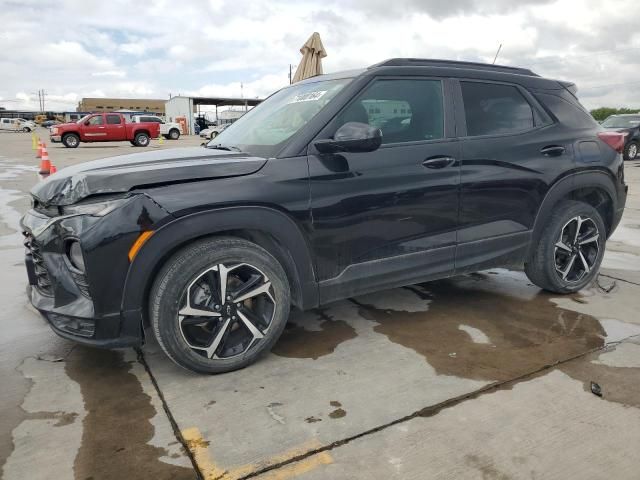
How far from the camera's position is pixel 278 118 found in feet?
11.0

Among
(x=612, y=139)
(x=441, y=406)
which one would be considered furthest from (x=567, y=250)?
(x=441, y=406)

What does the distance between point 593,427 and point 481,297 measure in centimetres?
177

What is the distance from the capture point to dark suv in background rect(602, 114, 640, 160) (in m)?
16.3

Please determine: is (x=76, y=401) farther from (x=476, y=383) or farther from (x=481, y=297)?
(x=481, y=297)

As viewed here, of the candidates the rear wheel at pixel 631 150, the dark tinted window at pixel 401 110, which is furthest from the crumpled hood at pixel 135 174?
the rear wheel at pixel 631 150

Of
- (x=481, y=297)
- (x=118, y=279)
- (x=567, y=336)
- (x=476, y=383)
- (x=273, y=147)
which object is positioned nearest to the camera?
(x=118, y=279)

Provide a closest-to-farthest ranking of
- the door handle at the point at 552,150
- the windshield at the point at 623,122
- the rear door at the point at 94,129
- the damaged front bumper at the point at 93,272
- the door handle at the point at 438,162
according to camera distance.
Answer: the damaged front bumper at the point at 93,272 → the door handle at the point at 438,162 → the door handle at the point at 552,150 → the windshield at the point at 623,122 → the rear door at the point at 94,129

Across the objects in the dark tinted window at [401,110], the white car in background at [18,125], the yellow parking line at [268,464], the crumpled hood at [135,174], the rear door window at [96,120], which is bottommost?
the yellow parking line at [268,464]

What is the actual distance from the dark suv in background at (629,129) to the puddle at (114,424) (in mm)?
17815

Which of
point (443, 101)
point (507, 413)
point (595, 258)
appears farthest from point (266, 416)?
point (595, 258)

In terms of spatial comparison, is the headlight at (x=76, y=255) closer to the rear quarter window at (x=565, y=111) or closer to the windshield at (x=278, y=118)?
the windshield at (x=278, y=118)

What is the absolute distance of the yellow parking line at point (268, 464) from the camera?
76.4 inches

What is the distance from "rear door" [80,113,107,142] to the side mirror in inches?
1014

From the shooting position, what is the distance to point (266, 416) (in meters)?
2.33
